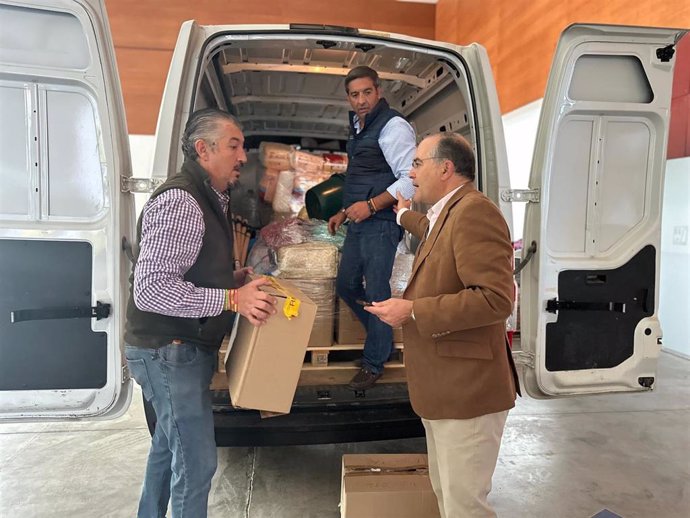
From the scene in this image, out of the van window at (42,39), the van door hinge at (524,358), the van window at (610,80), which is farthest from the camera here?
the van door hinge at (524,358)

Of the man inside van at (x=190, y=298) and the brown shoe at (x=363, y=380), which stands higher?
the man inside van at (x=190, y=298)

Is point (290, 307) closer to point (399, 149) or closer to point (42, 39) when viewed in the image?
point (399, 149)

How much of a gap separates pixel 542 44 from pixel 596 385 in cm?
494

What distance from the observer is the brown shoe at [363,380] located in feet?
7.93

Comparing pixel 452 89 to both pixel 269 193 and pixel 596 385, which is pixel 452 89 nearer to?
pixel 269 193

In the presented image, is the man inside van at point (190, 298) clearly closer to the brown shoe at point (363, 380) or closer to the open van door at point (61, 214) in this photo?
the open van door at point (61, 214)

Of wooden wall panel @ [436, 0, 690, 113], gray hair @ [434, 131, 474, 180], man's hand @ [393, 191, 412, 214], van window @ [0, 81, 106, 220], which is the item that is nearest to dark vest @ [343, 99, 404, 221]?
man's hand @ [393, 191, 412, 214]

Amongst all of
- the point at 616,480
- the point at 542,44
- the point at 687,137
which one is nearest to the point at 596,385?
the point at 616,480

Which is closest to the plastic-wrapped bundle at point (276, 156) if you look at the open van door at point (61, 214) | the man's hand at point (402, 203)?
the man's hand at point (402, 203)

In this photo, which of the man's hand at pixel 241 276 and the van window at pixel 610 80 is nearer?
the man's hand at pixel 241 276

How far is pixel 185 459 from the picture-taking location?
5.36ft

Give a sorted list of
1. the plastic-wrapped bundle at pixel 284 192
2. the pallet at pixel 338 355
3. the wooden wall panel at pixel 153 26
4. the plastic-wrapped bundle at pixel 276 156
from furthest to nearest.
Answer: the wooden wall panel at pixel 153 26 → the plastic-wrapped bundle at pixel 276 156 → the plastic-wrapped bundle at pixel 284 192 → the pallet at pixel 338 355

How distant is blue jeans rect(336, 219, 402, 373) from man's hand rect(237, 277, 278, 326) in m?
0.98

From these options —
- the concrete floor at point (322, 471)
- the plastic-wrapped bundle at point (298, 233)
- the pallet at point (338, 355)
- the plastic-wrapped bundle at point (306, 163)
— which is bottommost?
the concrete floor at point (322, 471)
